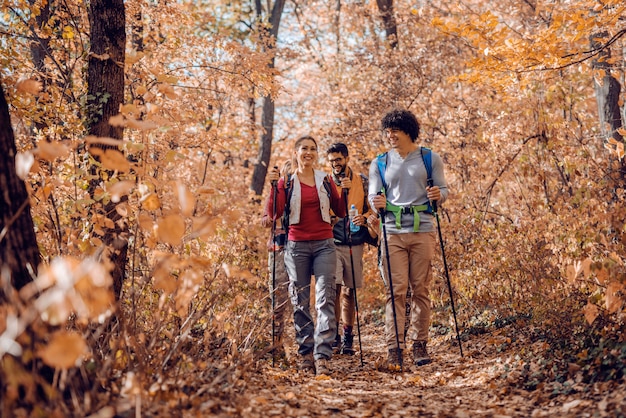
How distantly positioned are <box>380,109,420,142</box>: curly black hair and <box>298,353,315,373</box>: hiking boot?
2.27 metres

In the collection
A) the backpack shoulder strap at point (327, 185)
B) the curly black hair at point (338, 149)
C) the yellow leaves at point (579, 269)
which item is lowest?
the yellow leaves at point (579, 269)

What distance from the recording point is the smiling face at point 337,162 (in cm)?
662

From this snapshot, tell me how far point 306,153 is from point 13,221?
3135 mm

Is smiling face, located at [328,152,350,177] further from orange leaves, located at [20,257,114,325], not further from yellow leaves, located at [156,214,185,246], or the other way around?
orange leaves, located at [20,257,114,325]

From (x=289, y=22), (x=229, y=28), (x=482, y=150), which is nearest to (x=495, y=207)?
(x=482, y=150)

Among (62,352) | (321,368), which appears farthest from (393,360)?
(62,352)

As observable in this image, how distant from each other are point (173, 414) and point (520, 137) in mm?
6210

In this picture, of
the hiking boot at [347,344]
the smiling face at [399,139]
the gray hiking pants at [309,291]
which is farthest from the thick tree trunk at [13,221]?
the hiking boot at [347,344]

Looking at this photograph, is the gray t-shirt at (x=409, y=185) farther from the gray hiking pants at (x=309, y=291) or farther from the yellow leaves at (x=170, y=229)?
the yellow leaves at (x=170, y=229)

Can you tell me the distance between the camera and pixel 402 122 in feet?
18.2

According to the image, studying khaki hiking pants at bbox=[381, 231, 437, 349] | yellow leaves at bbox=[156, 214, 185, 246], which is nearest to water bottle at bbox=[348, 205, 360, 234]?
khaki hiking pants at bbox=[381, 231, 437, 349]

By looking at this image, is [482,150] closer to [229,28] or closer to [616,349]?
[616,349]

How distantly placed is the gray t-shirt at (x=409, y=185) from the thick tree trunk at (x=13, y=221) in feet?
10.8

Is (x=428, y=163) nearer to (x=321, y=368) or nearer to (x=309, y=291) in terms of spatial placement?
(x=309, y=291)
